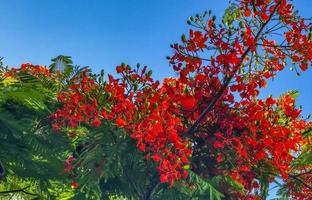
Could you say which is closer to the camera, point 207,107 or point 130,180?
point 207,107

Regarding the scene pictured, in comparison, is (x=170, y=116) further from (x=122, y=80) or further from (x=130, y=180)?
(x=130, y=180)

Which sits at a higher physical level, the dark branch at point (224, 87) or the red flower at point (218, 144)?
the dark branch at point (224, 87)

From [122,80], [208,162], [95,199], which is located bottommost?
[95,199]

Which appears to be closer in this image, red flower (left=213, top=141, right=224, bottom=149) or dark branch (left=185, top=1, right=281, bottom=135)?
dark branch (left=185, top=1, right=281, bottom=135)

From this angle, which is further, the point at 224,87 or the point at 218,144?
the point at 218,144

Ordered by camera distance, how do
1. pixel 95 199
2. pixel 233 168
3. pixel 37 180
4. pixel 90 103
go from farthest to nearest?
pixel 37 180, pixel 95 199, pixel 233 168, pixel 90 103

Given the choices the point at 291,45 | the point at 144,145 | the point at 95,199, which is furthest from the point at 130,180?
the point at 291,45

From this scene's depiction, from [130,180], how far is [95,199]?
976 millimetres

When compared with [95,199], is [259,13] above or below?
above

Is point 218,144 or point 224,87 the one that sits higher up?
point 224,87

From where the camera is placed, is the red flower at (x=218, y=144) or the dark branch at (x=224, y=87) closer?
the dark branch at (x=224, y=87)

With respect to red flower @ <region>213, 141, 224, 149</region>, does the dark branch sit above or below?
above

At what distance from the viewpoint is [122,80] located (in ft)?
25.8

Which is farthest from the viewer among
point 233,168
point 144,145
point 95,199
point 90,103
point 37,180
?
point 37,180
